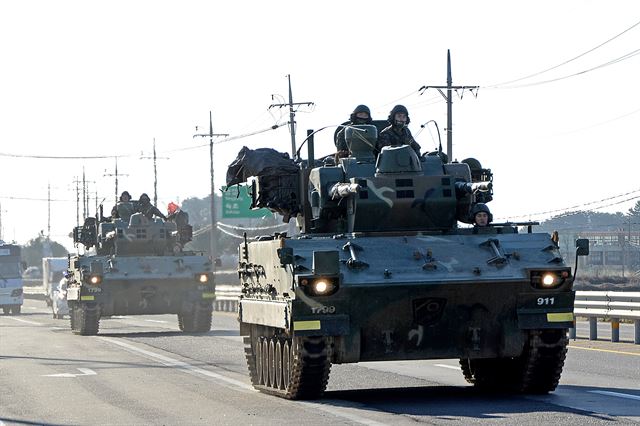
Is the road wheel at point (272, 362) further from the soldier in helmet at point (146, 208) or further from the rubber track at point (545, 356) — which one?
the soldier in helmet at point (146, 208)

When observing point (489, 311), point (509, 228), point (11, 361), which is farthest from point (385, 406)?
point (11, 361)

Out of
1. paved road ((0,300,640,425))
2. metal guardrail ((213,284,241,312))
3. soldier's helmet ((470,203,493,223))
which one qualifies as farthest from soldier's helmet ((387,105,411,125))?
metal guardrail ((213,284,241,312))

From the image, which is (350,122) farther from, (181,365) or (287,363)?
(181,365)

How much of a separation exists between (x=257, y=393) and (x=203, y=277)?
18.2 meters

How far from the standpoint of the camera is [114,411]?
50.7 feet

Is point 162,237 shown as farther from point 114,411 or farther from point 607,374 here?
point 114,411

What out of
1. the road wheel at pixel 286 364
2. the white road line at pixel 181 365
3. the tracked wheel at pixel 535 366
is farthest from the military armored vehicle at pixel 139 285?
→ the tracked wheel at pixel 535 366

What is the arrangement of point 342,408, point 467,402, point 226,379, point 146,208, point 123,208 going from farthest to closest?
point 146,208 → point 123,208 → point 226,379 → point 467,402 → point 342,408

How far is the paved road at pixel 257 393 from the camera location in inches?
559

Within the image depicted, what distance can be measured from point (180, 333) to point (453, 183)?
1937 cm

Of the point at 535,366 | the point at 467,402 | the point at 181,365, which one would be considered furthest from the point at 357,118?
the point at 181,365

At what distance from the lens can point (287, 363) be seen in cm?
1647

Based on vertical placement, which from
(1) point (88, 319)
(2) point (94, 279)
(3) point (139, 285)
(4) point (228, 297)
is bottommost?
(1) point (88, 319)

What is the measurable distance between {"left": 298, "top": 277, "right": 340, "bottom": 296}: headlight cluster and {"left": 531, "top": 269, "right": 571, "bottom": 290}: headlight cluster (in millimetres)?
2146
